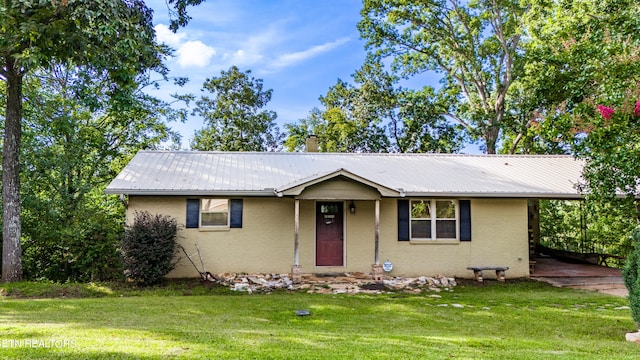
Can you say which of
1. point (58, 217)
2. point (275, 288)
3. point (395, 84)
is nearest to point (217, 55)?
point (395, 84)

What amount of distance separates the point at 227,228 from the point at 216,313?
4032 millimetres

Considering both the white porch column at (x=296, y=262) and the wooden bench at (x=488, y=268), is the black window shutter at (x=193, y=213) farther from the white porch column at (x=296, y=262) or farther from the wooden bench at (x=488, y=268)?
the wooden bench at (x=488, y=268)

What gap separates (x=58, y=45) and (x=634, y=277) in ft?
38.6

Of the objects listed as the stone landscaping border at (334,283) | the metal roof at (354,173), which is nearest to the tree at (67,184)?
the metal roof at (354,173)

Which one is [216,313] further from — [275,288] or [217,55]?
[217,55]

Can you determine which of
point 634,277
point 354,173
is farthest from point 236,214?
point 634,277

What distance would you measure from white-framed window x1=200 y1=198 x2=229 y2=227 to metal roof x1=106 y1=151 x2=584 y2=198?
1.66 ft

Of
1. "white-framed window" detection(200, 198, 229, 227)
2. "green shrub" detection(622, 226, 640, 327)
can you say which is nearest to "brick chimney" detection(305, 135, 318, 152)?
"white-framed window" detection(200, 198, 229, 227)

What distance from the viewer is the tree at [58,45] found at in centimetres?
764

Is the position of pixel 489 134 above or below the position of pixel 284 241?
above

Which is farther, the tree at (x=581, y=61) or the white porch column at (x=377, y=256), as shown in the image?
the white porch column at (x=377, y=256)

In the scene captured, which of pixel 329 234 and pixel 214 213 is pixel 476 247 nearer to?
pixel 329 234

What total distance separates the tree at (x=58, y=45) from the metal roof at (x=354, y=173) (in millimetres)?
2702

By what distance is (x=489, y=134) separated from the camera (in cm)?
2219
